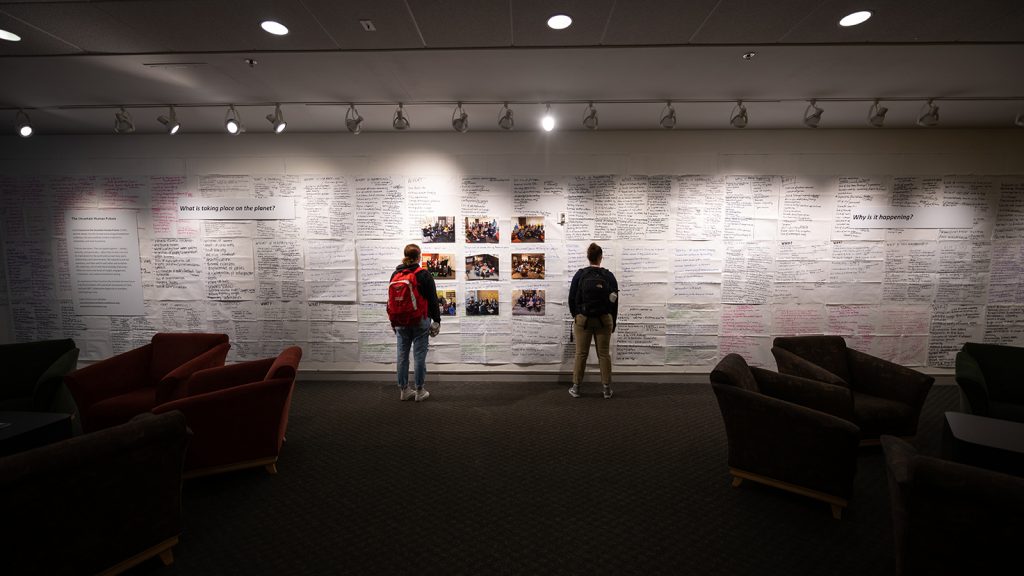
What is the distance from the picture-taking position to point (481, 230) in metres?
5.12

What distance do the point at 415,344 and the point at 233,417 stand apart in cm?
188

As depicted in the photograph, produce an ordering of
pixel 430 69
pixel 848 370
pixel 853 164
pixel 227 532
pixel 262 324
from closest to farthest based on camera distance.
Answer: pixel 227 532 → pixel 430 69 → pixel 848 370 → pixel 853 164 → pixel 262 324

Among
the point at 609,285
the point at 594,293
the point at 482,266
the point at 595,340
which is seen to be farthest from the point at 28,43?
the point at 595,340

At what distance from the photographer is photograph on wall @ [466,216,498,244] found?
511 cm

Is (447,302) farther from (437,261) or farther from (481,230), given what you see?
(481,230)

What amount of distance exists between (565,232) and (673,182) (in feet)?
4.66

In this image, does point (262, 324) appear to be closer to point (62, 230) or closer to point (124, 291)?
point (124, 291)

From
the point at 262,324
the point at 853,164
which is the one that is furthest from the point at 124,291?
the point at 853,164

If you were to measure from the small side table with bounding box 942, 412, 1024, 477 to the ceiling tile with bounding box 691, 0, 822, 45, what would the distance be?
9.24 ft

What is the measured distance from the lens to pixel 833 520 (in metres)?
2.67

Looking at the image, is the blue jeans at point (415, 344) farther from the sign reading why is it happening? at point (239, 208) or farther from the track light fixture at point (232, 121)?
the track light fixture at point (232, 121)

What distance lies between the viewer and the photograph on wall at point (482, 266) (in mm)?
5160

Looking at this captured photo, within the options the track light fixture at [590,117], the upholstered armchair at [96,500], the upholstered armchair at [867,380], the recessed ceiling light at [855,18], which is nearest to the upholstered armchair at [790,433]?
the upholstered armchair at [867,380]

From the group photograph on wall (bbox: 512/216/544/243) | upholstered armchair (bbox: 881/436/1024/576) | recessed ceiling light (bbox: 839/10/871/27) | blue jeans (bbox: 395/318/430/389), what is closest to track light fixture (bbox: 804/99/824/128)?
recessed ceiling light (bbox: 839/10/871/27)
